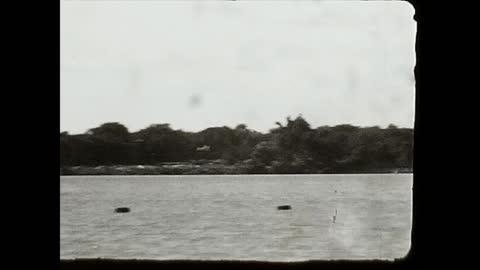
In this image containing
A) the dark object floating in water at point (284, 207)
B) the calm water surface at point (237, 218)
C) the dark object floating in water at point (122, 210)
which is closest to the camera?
the calm water surface at point (237, 218)

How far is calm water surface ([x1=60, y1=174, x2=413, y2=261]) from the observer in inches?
1044

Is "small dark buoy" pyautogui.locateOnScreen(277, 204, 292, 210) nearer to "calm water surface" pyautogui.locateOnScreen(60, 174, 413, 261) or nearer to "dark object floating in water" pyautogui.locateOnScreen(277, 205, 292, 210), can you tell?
"dark object floating in water" pyautogui.locateOnScreen(277, 205, 292, 210)

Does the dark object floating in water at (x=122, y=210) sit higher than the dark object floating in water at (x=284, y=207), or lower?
lower

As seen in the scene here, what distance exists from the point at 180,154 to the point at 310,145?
6.07m

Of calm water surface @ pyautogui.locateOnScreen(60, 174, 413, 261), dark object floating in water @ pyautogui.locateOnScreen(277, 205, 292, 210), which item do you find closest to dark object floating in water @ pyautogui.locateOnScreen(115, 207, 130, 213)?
calm water surface @ pyautogui.locateOnScreen(60, 174, 413, 261)

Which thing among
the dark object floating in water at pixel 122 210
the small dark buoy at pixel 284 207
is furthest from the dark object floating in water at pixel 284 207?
the dark object floating in water at pixel 122 210

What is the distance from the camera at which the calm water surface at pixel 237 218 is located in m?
26.5

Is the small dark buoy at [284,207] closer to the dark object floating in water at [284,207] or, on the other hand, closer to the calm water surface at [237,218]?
the dark object floating in water at [284,207]

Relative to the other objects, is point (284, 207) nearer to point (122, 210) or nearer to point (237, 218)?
point (237, 218)

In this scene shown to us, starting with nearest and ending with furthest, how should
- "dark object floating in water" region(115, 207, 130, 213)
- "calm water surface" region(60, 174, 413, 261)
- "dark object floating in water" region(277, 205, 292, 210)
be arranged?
"calm water surface" region(60, 174, 413, 261) < "dark object floating in water" region(277, 205, 292, 210) < "dark object floating in water" region(115, 207, 130, 213)

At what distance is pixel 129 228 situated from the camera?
35.4 meters

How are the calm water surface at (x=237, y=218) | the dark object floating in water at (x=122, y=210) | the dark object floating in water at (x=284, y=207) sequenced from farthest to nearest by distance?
the dark object floating in water at (x=122, y=210)
the dark object floating in water at (x=284, y=207)
the calm water surface at (x=237, y=218)

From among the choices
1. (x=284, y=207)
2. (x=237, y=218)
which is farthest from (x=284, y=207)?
(x=237, y=218)
